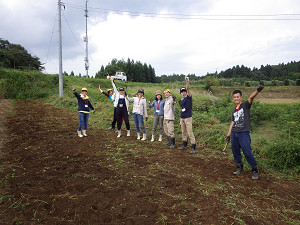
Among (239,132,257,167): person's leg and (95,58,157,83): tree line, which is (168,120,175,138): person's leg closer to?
(239,132,257,167): person's leg

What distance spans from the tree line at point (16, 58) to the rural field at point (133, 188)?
25253 millimetres

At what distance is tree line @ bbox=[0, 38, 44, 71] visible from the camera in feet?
83.6

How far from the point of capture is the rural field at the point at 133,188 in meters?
2.73

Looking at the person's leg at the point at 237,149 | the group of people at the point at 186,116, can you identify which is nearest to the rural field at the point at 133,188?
the person's leg at the point at 237,149

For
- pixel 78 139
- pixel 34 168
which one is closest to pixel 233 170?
pixel 34 168

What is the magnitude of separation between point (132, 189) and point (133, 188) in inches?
1.6

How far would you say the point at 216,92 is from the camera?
30.6 meters

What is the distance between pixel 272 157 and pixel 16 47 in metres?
40.5

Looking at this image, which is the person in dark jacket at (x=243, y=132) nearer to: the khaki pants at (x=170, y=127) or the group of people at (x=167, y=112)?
the group of people at (x=167, y=112)

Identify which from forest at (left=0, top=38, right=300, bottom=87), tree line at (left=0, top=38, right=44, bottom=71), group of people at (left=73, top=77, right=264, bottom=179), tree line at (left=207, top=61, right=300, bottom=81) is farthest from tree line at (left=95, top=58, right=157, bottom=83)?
group of people at (left=73, top=77, right=264, bottom=179)

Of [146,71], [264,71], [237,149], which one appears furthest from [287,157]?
[264,71]

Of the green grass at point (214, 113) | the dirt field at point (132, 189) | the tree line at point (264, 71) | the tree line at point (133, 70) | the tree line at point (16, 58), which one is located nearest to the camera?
the dirt field at point (132, 189)

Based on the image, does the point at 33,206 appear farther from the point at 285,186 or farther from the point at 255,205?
the point at 285,186

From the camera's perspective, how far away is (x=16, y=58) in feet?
91.9
